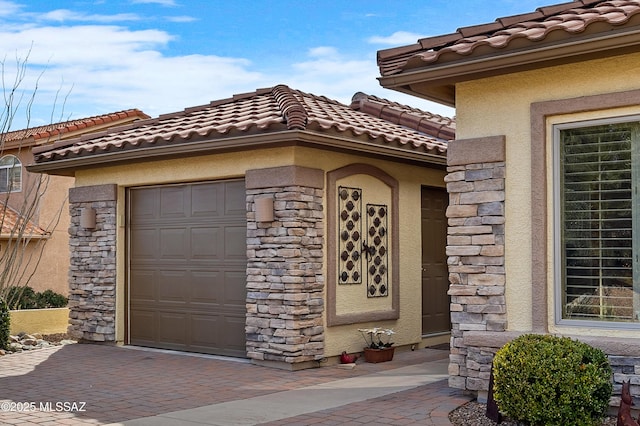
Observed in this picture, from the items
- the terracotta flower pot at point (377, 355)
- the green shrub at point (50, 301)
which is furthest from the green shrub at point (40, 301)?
the terracotta flower pot at point (377, 355)

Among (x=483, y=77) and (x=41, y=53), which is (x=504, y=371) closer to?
(x=483, y=77)

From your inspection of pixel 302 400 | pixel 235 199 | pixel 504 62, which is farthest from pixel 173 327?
pixel 504 62

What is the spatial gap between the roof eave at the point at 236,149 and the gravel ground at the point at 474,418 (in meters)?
3.84

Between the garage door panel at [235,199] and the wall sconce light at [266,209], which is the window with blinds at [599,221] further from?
the garage door panel at [235,199]

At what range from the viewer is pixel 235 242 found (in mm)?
10586

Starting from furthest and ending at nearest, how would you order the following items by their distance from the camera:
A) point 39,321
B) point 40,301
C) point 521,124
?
1. point 40,301
2. point 39,321
3. point 521,124

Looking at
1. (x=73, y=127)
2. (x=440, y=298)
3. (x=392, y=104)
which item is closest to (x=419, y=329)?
(x=440, y=298)

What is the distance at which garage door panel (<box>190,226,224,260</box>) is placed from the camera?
35.4ft

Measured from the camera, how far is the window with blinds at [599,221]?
6.75 meters

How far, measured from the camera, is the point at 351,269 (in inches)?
416

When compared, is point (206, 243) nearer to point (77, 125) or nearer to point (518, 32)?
point (518, 32)

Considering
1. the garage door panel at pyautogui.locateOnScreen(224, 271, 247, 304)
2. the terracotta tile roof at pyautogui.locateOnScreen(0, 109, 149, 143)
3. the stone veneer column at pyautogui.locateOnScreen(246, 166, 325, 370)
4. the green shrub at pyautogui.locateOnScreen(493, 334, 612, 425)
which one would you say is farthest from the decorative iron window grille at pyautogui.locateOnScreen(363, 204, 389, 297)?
the terracotta tile roof at pyautogui.locateOnScreen(0, 109, 149, 143)

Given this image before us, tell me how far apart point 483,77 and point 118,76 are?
6.32 metres

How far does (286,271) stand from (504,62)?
405 cm
